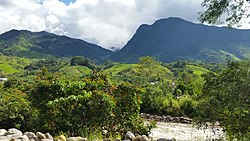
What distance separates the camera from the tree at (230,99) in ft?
18.3

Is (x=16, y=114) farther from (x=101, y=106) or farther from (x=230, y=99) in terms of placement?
(x=230, y=99)

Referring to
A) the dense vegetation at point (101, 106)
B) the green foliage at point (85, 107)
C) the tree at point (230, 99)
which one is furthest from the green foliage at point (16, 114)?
the tree at point (230, 99)

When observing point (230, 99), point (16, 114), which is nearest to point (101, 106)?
point (16, 114)

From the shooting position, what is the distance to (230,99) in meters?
5.68

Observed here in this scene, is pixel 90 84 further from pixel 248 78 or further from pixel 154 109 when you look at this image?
pixel 154 109

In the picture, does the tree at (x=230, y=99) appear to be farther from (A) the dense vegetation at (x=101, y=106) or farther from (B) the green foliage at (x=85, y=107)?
(B) the green foliage at (x=85, y=107)

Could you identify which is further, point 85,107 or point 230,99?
point 85,107

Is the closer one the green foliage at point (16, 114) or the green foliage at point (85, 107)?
the green foliage at point (85, 107)

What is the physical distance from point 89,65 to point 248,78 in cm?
10831

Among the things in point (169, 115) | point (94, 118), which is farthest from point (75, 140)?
point (169, 115)

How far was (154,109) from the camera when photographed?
28656 mm

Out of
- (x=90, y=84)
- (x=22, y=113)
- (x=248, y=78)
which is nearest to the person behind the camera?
(x=248, y=78)

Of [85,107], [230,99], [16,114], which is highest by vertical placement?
[230,99]

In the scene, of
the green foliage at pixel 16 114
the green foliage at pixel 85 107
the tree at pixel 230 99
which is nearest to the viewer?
the tree at pixel 230 99
